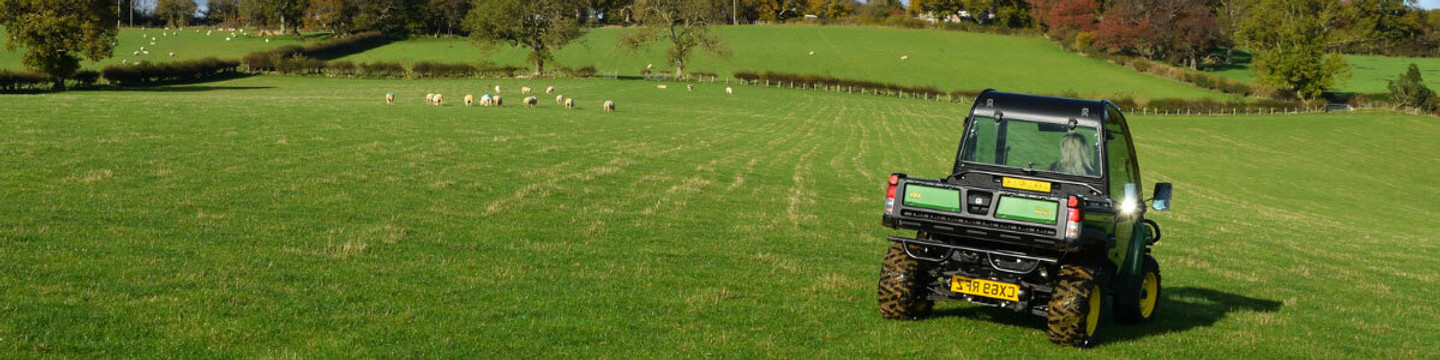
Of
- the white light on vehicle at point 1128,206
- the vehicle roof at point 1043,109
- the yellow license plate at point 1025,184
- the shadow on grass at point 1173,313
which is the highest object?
the vehicle roof at point 1043,109

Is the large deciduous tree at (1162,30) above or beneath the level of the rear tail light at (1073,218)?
above

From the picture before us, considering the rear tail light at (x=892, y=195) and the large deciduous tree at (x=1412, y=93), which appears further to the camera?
the large deciduous tree at (x=1412, y=93)

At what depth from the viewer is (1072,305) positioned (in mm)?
12055

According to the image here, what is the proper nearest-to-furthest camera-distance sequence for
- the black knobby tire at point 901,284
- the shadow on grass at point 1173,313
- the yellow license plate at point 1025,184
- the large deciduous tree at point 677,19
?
the black knobby tire at point 901,284 < the yellow license plate at point 1025,184 < the shadow on grass at point 1173,313 < the large deciduous tree at point 677,19

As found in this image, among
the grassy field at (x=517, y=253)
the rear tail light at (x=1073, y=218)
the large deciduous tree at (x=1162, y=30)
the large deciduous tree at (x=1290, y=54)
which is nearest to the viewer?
the rear tail light at (x=1073, y=218)

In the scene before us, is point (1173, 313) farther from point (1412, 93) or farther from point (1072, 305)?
point (1412, 93)

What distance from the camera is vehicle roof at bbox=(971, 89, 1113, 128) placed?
44.4ft

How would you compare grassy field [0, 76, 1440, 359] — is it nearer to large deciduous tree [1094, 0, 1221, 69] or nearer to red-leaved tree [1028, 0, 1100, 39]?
large deciduous tree [1094, 0, 1221, 69]

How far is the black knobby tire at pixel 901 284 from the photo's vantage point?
513 inches

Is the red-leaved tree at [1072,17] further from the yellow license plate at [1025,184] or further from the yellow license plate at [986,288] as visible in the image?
the yellow license plate at [986,288]

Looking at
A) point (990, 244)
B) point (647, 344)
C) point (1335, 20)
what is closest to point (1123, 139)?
point (990, 244)

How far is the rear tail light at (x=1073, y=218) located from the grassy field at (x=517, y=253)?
1570 millimetres

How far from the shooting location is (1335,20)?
156250mm

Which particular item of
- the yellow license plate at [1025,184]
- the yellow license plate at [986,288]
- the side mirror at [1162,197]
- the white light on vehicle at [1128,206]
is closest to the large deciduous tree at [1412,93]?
the side mirror at [1162,197]
